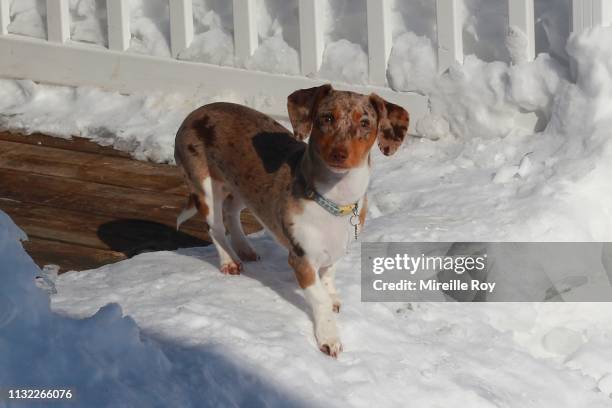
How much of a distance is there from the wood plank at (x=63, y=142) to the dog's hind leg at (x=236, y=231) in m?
1.70

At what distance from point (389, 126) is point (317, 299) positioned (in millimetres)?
676

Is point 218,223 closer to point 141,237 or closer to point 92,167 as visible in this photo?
point 141,237

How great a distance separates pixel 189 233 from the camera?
534 centimetres

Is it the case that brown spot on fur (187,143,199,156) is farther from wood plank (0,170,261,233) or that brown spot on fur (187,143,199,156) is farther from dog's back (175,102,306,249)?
wood plank (0,170,261,233)

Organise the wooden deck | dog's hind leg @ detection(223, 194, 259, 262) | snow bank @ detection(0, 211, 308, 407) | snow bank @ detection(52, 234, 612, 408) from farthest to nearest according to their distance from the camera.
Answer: the wooden deck, dog's hind leg @ detection(223, 194, 259, 262), snow bank @ detection(52, 234, 612, 408), snow bank @ detection(0, 211, 308, 407)

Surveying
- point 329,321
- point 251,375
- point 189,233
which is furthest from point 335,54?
point 251,375

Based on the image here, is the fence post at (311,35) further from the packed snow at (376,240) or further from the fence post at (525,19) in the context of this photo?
the fence post at (525,19)

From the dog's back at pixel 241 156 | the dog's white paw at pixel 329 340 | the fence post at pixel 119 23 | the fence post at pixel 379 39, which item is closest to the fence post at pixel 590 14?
the fence post at pixel 379 39

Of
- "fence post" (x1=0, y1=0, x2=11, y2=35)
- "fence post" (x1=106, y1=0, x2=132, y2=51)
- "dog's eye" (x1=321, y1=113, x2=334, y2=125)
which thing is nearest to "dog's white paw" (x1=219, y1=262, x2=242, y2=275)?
"dog's eye" (x1=321, y1=113, x2=334, y2=125)

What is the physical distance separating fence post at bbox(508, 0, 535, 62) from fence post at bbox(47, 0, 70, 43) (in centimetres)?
295

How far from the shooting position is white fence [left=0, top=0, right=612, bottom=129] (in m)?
5.94

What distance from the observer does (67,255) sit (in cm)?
503

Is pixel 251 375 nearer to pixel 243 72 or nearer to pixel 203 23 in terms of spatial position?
pixel 243 72

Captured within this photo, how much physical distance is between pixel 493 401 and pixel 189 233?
2109 millimetres
